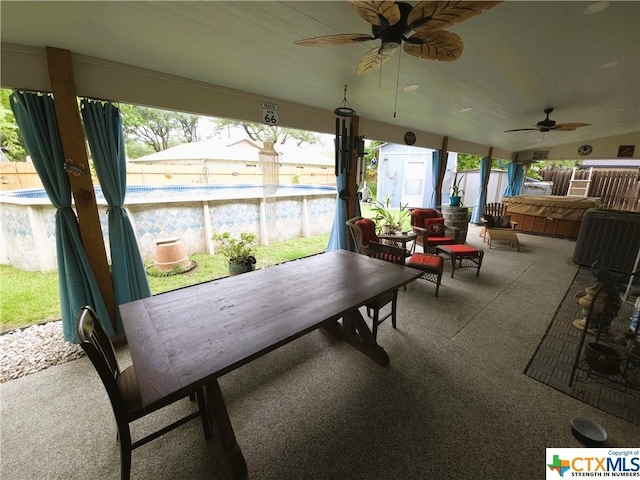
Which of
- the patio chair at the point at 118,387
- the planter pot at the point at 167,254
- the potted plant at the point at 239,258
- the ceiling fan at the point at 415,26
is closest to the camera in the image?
the patio chair at the point at 118,387

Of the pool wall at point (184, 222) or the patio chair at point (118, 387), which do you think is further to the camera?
the pool wall at point (184, 222)

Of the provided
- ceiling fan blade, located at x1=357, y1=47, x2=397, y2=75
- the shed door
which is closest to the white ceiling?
ceiling fan blade, located at x1=357, y1=47, x2=397, y2=75

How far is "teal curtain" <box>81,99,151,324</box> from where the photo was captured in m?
2.09

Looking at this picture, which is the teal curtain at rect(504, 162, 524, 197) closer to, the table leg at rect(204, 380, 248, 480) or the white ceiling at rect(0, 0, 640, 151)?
the white ceiling at rect(0, 0, 640, 151)

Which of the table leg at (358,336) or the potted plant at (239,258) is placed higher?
the potted plant at (239,258)

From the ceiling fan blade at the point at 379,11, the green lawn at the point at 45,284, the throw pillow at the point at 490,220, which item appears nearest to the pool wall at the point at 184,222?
the green lawn at the point at 45,284

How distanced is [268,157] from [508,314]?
3594mm

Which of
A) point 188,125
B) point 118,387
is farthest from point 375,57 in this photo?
point 188,125

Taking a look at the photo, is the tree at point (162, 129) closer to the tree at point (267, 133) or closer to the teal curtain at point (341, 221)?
the tree at point (267, 133)

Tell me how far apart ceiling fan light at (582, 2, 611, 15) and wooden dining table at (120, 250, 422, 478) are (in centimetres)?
211

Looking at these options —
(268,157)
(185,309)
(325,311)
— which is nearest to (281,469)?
(325,311)

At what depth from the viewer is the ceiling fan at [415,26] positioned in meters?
1.12

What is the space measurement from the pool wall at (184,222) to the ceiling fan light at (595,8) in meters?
3.69

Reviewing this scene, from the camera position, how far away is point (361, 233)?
133 inches
